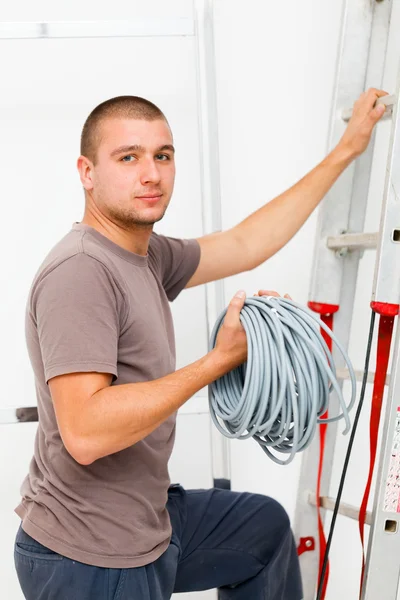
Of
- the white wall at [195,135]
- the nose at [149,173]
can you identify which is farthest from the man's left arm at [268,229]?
the nose at [149,173]

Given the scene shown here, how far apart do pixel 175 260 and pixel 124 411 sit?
760 mm

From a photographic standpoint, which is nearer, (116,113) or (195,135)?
(116,113)

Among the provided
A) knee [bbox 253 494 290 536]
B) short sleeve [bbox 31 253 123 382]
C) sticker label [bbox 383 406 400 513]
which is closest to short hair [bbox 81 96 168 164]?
short sleeve [bbox 31 253 123 382]

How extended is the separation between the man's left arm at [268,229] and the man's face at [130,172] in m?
0.45

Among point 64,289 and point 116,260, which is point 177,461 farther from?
point 64,289

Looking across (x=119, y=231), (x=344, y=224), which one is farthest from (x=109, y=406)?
(x=344, y=224)

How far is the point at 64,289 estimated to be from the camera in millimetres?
1689

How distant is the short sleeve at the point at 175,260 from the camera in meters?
2.27

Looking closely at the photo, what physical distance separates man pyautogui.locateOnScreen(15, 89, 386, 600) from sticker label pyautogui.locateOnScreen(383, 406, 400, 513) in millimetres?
385

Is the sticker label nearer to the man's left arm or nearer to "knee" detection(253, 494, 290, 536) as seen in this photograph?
"knee" detection(253, 494, 290, 536)

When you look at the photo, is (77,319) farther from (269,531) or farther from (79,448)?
(269,531)

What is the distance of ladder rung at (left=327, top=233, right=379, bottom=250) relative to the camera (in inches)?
82.6

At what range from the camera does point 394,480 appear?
190 centimetres

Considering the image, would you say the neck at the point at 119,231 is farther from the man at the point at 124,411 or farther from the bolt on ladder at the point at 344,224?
the bolt on ladder at the point at 344,224
